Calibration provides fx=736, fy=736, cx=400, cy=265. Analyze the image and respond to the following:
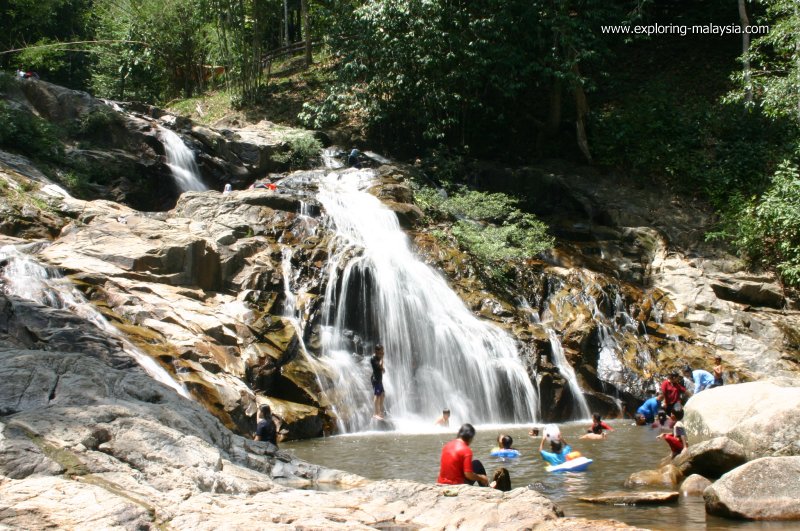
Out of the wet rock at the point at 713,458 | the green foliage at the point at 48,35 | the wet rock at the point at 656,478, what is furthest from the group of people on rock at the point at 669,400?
the green foliage at the point at 48,35

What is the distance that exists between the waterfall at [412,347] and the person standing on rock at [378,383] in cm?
19

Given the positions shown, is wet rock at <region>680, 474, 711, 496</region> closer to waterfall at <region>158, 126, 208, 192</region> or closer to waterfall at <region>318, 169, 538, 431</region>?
waterfall at <region>318, 169, 538, 431</region>

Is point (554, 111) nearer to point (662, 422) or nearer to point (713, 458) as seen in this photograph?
point (662, 422)

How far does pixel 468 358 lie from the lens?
52.8 ft

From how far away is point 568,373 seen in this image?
1686 centimetres

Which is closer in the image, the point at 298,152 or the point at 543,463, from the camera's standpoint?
the point at 543,463

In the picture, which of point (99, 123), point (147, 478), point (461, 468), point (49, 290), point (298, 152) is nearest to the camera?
point (147, 478)

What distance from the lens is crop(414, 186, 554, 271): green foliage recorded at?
1961 cm

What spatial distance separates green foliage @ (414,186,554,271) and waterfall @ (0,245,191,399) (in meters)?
10.2

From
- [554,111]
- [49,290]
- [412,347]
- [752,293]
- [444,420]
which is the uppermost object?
[554,111]

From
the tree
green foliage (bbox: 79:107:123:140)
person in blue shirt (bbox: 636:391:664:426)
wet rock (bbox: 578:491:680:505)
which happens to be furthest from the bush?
the tree

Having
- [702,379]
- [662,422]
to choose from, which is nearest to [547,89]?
[702,379]

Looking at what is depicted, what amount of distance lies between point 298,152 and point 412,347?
11.2 m

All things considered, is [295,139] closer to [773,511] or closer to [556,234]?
[556,234]
